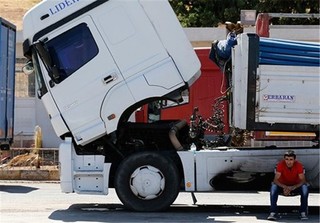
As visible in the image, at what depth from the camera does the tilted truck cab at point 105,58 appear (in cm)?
1137

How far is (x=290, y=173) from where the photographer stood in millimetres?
10992

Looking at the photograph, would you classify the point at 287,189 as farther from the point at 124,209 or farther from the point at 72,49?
the point at 72,49

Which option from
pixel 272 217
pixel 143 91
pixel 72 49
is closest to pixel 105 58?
pixel 72 49

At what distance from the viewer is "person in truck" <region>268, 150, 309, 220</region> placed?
10.9 meters

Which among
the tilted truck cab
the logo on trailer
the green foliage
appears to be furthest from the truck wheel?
the green foliage

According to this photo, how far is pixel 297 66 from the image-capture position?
1120 cm

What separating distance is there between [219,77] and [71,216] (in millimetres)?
7051

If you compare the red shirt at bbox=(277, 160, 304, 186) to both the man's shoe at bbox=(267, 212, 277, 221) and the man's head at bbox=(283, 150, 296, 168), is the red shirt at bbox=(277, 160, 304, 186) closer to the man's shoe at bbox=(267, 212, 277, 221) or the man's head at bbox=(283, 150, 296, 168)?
the man's head at bbox=(283, 150, 296, 168)

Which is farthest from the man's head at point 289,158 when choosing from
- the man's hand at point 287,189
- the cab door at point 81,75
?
the cab door at point 81,75

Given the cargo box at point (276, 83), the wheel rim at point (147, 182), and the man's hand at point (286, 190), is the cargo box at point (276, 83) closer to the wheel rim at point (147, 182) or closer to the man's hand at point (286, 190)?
the man's hand at point (286, 190)

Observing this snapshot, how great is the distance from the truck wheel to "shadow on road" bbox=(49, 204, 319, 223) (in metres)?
0.17

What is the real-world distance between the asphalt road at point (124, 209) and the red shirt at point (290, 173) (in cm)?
52

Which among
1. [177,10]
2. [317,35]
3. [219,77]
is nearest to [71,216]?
[219,77]

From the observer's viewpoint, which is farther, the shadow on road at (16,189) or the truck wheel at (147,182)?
the shadow on road at (16,189)
